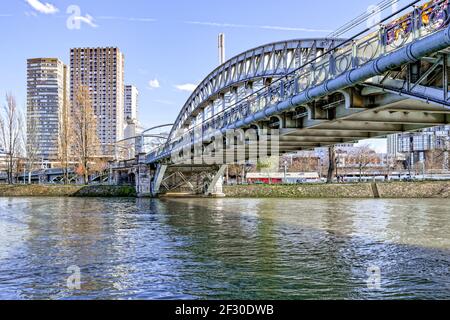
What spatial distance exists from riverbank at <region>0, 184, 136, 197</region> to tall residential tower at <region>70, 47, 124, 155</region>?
108126 millimetres

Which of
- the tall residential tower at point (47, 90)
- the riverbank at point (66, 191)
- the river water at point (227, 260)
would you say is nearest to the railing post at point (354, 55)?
the river water at point (227, 260)

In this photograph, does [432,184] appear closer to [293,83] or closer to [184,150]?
[184,150]

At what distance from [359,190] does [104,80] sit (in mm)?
149417

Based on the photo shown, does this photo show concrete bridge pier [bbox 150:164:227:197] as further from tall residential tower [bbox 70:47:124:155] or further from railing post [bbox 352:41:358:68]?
tall residential tower [bbox 70:47:124:155]

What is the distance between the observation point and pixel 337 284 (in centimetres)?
1263

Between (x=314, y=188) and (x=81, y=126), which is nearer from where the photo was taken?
(x=314, y=188)

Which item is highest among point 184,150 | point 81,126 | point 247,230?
point 81,126

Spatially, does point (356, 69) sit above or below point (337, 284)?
above

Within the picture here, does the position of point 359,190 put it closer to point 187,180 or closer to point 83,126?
point 187,180

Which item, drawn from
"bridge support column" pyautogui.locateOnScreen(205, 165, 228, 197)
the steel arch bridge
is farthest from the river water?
"bridge support column" pyautogui.locateOnScreen(205, 165, 228, 197)

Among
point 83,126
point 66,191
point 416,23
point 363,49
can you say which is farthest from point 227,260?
point 83,126
